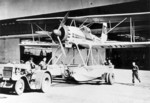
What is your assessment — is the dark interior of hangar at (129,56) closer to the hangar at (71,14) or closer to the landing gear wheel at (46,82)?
the hangar at (71,14)

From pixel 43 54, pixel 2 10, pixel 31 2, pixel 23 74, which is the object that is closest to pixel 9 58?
pixel 43 54

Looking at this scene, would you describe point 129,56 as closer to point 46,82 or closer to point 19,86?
point 46,82

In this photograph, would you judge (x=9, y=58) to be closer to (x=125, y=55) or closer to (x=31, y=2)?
(x=31, y=2)


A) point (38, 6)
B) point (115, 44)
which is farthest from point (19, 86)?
point (38, 6)

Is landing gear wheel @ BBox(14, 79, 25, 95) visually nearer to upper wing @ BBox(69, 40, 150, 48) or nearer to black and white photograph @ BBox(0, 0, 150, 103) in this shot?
black and white photograph @ BBox(0, 0, 150, 103)

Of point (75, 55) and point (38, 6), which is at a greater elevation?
point (38, 6)

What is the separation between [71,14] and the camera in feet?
41.6

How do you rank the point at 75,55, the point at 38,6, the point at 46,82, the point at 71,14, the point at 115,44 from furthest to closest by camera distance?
the point at 71,14 → the point at 38,6 → the point at 75,55 → the point at 115,44 → the point at 46,82

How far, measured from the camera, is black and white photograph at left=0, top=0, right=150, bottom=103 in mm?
5939

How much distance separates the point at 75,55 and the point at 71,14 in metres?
3.24

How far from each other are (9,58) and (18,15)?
617 cm

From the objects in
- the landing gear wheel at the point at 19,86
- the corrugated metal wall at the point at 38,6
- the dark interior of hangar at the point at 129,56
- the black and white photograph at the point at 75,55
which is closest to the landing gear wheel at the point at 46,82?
the black and white photograph at the point at 75,55

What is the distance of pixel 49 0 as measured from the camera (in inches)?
464

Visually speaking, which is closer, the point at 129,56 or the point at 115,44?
the point at 115,44
